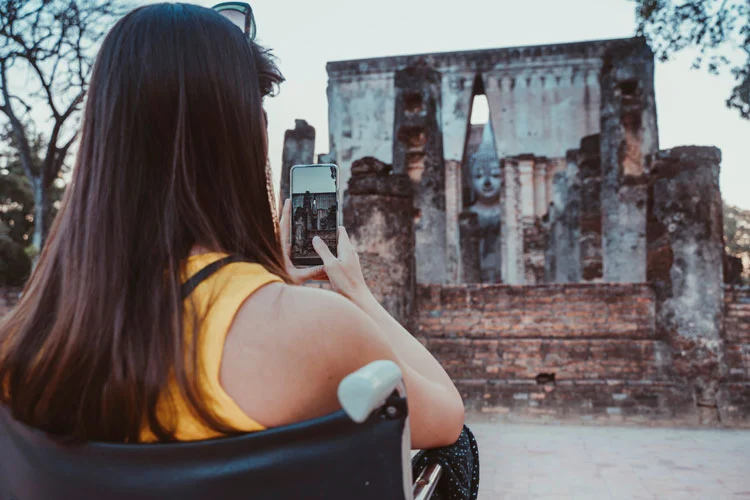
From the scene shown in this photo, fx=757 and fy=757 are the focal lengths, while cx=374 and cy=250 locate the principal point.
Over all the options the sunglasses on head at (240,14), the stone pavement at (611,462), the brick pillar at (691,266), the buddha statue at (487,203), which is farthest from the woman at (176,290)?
the buddha statue at (487,203)

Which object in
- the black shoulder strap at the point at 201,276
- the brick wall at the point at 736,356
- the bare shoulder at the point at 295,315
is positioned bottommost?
the brick wall at the point at 736,356

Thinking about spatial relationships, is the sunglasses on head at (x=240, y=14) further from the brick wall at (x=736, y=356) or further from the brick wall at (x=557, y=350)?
the brick wall at (x=736, y=356)

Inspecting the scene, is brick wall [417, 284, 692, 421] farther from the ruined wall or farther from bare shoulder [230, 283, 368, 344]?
the ruined wall

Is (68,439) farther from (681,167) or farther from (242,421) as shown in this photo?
(681,167)

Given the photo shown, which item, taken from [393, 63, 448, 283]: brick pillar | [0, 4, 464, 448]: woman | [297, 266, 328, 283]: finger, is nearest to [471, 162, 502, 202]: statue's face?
[393, 63, 448, 283]: brick pillar

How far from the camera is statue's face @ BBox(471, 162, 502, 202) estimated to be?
26375mm

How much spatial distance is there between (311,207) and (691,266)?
6.78 m

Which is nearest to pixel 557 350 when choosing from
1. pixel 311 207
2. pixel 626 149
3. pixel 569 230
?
pixel 626 149

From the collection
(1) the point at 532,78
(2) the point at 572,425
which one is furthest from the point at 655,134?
(1) the point at 532,78

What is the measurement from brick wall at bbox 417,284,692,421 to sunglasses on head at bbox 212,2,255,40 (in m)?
6.49

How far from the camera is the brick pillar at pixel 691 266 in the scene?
7234mm

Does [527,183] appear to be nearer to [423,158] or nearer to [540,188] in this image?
[540,188]

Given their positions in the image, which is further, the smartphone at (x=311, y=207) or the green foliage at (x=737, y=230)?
the green foliage at (x=737, y=230)

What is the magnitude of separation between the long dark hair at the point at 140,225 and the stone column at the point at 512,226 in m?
18.3
